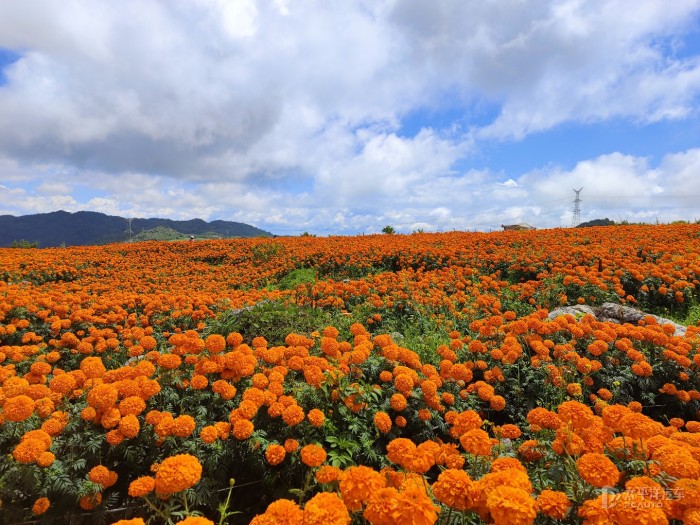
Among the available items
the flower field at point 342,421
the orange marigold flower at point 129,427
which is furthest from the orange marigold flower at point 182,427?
the orange marigold flower at point 129,427

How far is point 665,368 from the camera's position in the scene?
4.25 metres

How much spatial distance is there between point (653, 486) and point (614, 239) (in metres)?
11.6

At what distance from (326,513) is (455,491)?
61cm

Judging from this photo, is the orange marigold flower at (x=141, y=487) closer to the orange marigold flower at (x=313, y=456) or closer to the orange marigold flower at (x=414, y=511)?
the orange marigold flower at (x=313, y=456)

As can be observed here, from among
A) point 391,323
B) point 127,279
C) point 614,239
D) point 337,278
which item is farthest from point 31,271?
→ point 614,239

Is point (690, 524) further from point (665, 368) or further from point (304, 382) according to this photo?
point (665, 368)

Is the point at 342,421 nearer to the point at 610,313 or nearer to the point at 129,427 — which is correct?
the point at 129,427

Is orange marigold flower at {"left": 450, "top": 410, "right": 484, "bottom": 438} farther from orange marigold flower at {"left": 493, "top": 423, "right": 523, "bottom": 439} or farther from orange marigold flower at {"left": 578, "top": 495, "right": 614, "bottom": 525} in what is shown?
orange marigold flower at {"left": 578, "top": 495, "right": 614, "bottom": 525}

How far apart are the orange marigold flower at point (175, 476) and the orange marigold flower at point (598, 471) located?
1917mm

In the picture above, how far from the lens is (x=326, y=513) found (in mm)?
1487

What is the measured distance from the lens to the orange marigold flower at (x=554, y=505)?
5.76ft

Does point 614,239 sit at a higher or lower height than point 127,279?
higher

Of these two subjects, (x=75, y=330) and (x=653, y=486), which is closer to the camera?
(x=653, y=486)

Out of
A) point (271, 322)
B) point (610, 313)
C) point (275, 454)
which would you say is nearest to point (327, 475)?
point (275, 454)
